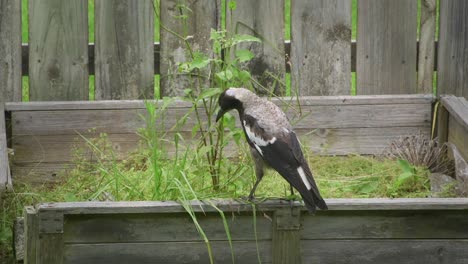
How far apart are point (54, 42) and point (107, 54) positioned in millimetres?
311

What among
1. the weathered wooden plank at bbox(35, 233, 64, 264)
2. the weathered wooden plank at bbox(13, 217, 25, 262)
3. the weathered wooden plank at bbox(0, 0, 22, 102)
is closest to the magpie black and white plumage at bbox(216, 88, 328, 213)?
the weathered wooden plank at bbox(35, 233, 64, 264)

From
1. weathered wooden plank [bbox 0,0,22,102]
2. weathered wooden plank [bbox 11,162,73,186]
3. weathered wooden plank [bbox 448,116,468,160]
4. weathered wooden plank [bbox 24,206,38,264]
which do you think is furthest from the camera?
weathered wooden plank [bbox 0,0,22,102]

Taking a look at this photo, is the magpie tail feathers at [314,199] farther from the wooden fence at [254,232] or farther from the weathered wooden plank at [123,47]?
the weathered wooden plank at [123,47]

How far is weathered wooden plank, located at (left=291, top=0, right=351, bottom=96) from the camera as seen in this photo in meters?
5.72

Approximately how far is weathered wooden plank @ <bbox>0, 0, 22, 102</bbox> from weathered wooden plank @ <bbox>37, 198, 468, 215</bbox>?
1.92 metres

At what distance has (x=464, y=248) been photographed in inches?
159

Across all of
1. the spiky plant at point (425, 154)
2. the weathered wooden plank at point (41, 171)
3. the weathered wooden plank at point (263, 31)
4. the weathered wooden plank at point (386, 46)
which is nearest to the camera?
the spiky plant at point (425, 154)

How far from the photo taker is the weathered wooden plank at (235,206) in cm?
384

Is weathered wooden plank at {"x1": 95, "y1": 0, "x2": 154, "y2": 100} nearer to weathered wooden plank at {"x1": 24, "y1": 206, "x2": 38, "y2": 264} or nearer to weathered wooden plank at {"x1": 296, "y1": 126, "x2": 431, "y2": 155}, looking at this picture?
weathered wooden plank at {"x1": 296, "y1": 126, "x2": 431, "y2": 155}

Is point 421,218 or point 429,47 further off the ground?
point 429,47

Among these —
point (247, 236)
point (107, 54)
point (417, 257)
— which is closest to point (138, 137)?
point (107, 54)

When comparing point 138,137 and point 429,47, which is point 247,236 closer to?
point 138,137

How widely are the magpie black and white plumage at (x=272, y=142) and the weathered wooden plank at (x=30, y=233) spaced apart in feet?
2.87

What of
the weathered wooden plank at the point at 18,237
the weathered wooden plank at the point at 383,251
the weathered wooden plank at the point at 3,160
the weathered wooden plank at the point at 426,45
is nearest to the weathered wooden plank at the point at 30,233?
the weathered wooden plank at the point at 18,237
